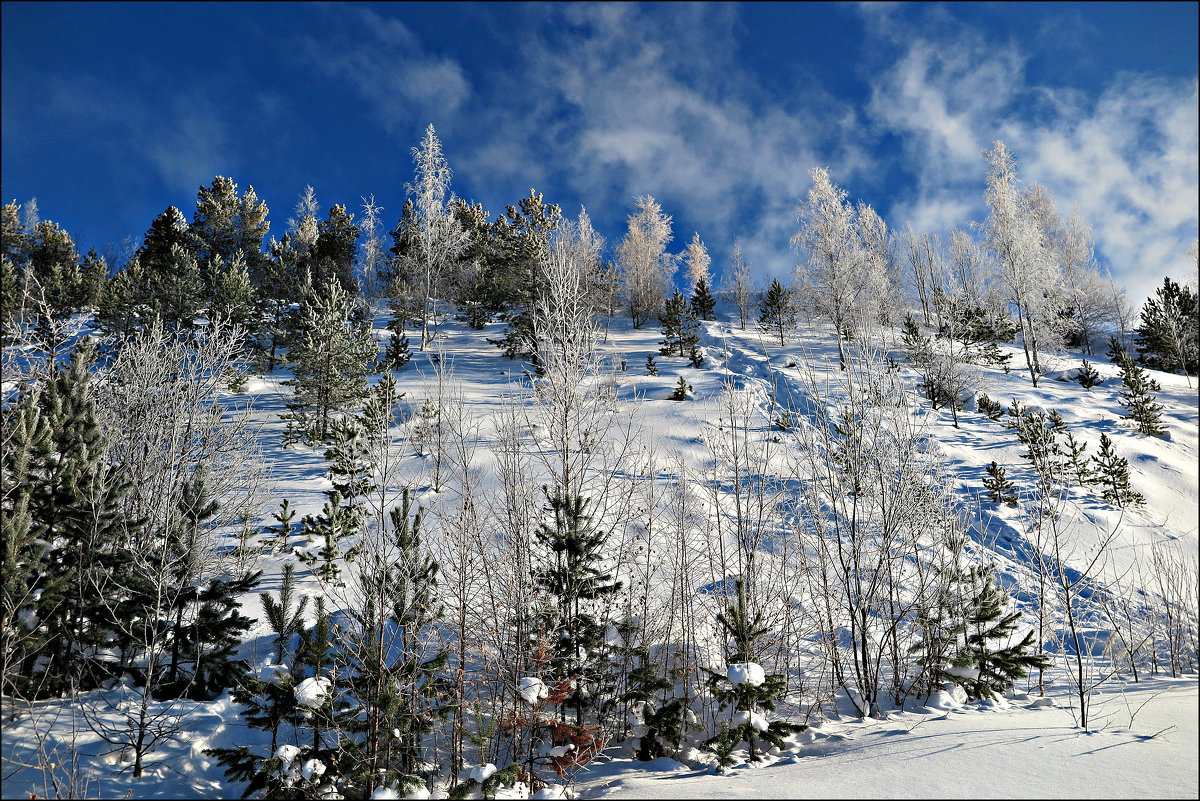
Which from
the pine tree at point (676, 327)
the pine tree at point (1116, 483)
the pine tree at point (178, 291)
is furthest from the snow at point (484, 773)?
the pine tree at point (178, 291)

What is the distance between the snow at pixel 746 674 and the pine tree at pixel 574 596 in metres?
1.75

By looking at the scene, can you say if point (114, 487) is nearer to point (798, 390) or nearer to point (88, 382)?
Answer: point (88, 382)

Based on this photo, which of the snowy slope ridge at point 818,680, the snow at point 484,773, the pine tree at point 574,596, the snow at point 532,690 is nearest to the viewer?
the snowy slope ridge at point 818,680

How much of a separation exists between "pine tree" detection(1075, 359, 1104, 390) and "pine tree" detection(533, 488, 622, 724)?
2594 centimetres

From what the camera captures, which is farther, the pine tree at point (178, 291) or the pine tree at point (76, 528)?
the pine tree at point (178, 291)

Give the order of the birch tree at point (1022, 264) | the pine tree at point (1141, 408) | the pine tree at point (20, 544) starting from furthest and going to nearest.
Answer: the birch tree at point (1022, 264) → the pine tree at point (1141, 408) → the pine tree at point (20, 544)

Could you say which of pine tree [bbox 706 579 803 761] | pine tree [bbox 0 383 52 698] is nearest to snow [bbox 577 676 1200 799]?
pine tree [bbox 706 579 803 761]

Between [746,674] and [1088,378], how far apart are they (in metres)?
25.6

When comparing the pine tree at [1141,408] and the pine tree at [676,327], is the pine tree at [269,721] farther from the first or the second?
the pine tree at [1141,408]

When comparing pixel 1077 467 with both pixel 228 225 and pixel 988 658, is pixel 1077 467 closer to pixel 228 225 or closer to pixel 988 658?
pixel 988 658

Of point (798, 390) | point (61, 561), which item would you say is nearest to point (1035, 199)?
point (798, 390)

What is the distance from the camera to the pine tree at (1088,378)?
823 inches

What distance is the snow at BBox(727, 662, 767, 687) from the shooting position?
5.57 metres

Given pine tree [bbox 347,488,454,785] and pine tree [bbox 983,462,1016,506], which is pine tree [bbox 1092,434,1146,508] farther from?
pine tree [bbox 347,488,454,785]
